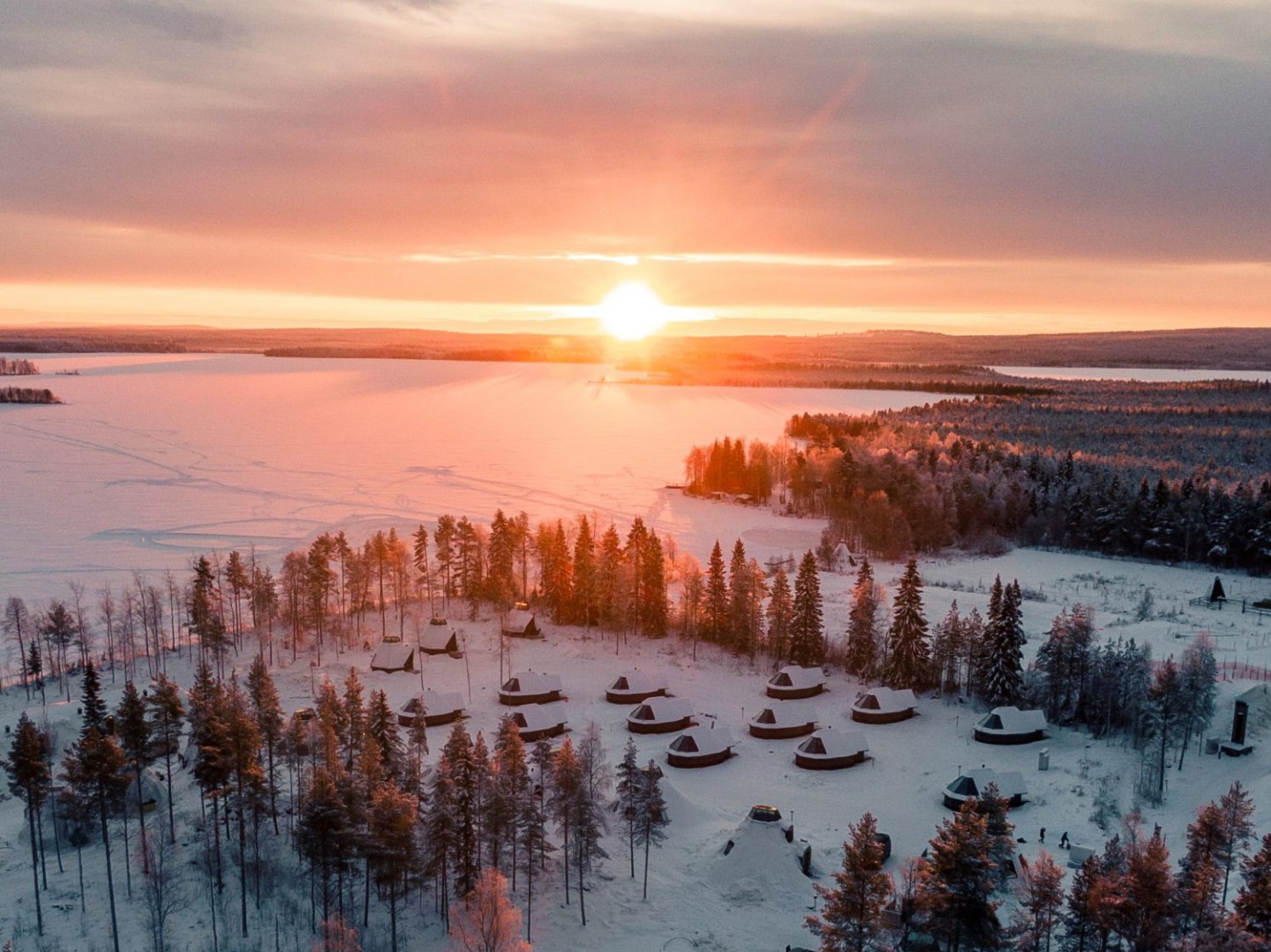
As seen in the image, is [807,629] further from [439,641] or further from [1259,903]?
[1259,903]

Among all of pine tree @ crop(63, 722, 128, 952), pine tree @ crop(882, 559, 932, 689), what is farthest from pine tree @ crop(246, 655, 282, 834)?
pine tree @ crop(882, 559, 932, 689)

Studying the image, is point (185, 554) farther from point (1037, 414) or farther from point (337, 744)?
point (1037, 414)

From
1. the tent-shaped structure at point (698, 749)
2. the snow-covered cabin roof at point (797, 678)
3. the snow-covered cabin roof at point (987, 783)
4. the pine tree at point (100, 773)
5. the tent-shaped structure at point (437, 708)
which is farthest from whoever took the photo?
the snow-covered cabin roof at point (797, 678)

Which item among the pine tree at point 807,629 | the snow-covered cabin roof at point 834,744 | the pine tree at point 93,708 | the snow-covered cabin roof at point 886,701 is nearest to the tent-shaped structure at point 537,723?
the snow-covered cabin roof at point 834,744

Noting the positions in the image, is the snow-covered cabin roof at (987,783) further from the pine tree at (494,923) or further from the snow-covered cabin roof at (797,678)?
the pine tree at (494,923)

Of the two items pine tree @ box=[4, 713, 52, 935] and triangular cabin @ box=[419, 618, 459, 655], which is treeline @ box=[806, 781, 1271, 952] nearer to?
pine tree @ box=[4, 713, 52, 935]

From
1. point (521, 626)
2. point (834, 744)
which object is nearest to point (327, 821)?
point (834, 744)

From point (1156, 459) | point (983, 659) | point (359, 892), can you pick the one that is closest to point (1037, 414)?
point (1156, 459)
